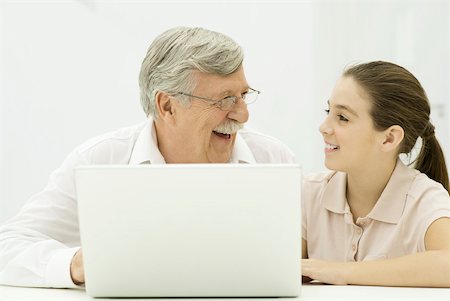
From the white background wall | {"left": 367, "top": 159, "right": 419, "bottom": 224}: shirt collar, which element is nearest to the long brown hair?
{"left": 367, "top": 159, "right": 419, "bottom": 224}: shirt collar

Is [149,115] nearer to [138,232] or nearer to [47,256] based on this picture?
[47,256]

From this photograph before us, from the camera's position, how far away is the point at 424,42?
12.1 ft

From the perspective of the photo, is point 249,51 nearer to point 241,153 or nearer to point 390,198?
point 241,153

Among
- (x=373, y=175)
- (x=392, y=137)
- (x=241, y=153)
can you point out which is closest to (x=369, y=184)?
(x=373, y=175)

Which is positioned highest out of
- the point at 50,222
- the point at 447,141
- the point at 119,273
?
the point at 119,273

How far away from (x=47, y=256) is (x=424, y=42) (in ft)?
8.97

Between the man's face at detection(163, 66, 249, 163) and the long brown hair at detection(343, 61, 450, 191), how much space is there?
1.14 feet

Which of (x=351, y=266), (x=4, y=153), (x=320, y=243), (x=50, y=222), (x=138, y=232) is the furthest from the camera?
(x=4, y=153)

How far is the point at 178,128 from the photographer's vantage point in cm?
202

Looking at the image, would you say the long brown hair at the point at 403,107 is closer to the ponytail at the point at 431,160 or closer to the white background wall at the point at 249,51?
the ponytail at the point at 431,160

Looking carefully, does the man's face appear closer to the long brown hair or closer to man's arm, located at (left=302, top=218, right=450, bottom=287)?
the long brown hair

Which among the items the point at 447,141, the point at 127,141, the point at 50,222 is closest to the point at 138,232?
the point at 50,222

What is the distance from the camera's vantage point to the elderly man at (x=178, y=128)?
187 cm

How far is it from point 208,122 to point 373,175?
50cm
